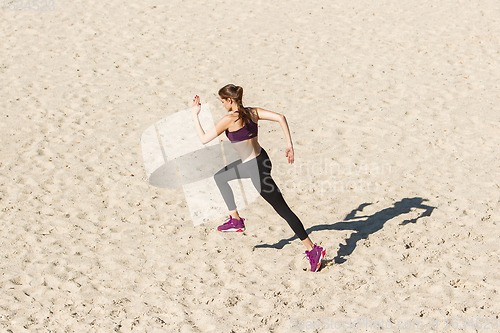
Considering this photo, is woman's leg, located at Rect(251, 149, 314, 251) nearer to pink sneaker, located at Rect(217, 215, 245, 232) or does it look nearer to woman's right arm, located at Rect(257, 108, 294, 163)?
woman's right arm, located at Rect(257, 108, 294, 163)

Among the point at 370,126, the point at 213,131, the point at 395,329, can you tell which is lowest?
the point at 370,126

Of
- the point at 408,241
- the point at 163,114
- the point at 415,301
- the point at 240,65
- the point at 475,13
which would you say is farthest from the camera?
the point at 475,13

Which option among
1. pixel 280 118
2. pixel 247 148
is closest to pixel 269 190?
pixel 247 148

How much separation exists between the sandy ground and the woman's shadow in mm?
25

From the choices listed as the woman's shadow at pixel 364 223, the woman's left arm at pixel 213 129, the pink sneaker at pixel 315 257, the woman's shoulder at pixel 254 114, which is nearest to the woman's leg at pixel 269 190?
the pink sneaker at pixel 315 257

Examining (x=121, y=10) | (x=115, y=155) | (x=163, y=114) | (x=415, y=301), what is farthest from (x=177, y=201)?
(x=121, y=10)

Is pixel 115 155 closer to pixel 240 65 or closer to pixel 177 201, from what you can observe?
pixel 177 201

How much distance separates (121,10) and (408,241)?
34.9ft

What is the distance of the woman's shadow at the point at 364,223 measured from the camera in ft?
18.5

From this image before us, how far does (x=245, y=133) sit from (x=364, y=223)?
7.61ft

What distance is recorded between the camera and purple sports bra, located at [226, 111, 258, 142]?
4.66 m

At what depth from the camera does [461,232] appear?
18.5ft
